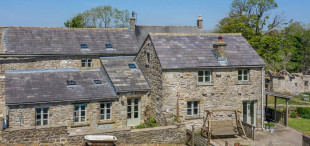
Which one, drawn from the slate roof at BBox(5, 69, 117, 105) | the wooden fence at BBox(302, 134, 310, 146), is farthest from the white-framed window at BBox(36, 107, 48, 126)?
the wooden fence at BBox(302, 134, 310, 146)

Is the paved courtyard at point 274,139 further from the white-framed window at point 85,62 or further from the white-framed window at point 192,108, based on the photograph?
the white-framed window at point 85,62

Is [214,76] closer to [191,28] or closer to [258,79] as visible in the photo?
[258,79]

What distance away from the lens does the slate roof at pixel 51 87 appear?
18.4 meters

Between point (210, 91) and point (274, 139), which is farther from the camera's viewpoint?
point (210, 91)

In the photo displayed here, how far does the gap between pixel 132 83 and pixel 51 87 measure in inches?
213

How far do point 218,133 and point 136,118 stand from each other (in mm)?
5872

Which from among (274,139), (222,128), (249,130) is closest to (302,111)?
(274,139)

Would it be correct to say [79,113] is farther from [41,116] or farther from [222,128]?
[222,128]

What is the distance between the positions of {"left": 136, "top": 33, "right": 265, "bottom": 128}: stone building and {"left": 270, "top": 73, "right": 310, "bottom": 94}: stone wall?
21.8 m

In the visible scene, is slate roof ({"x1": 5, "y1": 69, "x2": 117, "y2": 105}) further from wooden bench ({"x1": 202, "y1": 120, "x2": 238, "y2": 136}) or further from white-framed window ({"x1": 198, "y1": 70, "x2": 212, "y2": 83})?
wooden bench ({"x1": 202, "y1": 120, "x2": 238, "y2": 136})

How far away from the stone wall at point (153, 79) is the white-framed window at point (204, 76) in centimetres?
276

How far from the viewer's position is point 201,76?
2020 centimetres

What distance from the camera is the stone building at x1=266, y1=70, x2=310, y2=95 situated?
41656mm

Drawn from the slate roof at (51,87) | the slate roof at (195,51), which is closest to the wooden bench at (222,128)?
the slate roof at (195,51)
